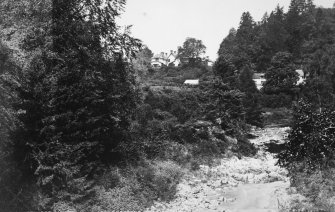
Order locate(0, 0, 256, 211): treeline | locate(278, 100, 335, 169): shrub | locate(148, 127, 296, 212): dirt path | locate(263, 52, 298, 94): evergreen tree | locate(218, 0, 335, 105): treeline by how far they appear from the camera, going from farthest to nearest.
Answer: locate(263, 52, 298, 94): evergreen tree < locate(218, 0, 335, 105): treeline < locate(278, 100, 335, 169): shrub < locate(148, 127, 296, 212): dirt path < locate(0, 0, 256, 211): treeline

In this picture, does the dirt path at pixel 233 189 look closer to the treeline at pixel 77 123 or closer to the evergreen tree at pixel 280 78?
the treeline at pixel 77 123

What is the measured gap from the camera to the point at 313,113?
16500mm

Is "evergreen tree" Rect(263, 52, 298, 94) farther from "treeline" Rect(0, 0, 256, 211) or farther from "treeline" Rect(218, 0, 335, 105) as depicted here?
"treeline" Rect(0, 0, 256, 211)

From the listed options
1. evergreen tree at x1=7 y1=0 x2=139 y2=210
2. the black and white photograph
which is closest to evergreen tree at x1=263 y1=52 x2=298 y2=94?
the black and white photograph

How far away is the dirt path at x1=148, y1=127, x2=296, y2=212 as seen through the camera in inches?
587

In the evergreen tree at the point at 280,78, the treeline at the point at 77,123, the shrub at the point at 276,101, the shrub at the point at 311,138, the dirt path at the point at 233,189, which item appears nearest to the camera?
the treeline at the point at 77,123

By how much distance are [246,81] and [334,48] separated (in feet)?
86.6

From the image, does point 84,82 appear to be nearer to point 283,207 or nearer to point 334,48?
point 283,207

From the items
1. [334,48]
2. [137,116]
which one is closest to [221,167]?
[137,116]

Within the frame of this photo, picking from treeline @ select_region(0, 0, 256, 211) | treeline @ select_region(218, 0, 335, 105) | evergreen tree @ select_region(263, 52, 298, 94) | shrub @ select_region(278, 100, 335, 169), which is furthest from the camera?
evergreen tree @ select_region(263, 52, 298, 94)

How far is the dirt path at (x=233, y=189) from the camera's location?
48.9ft

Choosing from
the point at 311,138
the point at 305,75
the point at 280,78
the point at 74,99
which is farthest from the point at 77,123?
the point at 305,75

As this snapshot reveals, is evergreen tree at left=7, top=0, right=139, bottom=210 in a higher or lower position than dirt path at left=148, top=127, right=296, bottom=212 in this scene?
higher

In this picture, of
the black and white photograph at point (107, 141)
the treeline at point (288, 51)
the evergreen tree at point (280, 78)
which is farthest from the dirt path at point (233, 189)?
the evergreen tree at point (280, 78)
